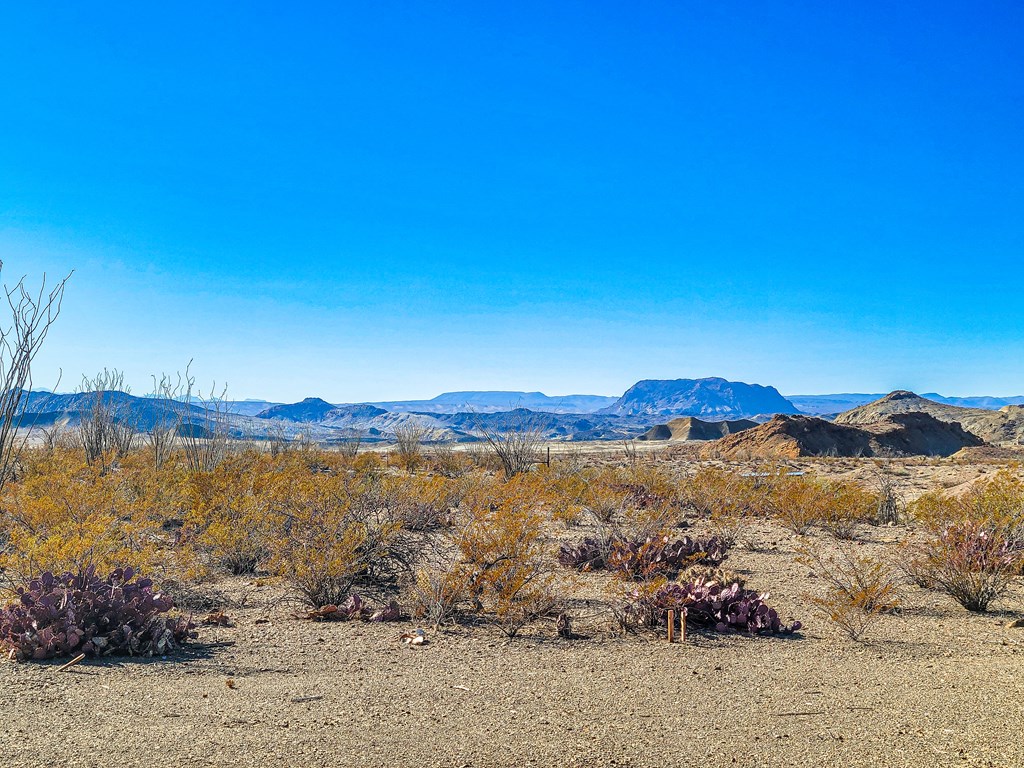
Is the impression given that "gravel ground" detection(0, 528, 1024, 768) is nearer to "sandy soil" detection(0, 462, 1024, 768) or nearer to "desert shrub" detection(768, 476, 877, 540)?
"sandy soil" detection(0, 462, 1024, 768)

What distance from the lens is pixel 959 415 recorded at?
79.1 meters

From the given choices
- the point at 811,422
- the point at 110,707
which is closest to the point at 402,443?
the point at 110,707

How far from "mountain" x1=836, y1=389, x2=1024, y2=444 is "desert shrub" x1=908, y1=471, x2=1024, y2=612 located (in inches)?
2338

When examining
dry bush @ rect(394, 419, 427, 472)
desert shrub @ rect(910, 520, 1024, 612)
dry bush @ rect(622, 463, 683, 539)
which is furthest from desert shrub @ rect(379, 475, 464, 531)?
dry bush @ rect(394, 419, 427, 472)

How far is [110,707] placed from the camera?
166 inches

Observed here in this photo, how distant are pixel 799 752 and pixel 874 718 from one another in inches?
33.2

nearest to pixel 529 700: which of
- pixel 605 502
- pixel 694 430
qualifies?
Result: pixel 605 502

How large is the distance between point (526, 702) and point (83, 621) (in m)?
3.34

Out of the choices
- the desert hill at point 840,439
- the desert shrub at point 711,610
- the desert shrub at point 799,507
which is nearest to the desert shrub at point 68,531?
the desert shrub at point 711,610

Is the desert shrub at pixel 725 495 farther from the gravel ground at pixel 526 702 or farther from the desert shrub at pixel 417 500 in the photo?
the gravel ground at pixel 526 702

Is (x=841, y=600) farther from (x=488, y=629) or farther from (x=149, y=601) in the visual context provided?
(x=149, y=601)

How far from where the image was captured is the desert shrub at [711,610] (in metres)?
6.58

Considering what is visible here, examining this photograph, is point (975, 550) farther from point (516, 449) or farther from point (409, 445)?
point (409, 445)

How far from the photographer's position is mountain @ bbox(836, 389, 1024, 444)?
6412 cm
